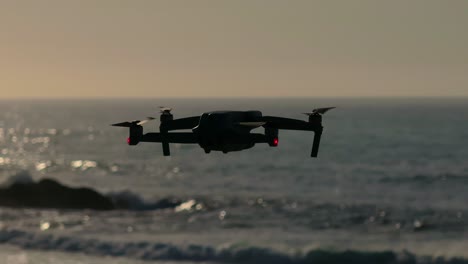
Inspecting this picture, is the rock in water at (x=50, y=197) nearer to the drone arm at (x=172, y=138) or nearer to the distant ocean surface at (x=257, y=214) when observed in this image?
the distant ocean surface at (x=257, y=214)

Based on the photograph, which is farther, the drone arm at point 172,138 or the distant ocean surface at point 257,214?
the distant ocean surface at point 257,214

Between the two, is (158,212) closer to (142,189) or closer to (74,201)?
(74,201)

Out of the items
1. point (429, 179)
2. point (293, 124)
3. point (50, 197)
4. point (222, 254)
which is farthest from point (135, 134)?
point (429, 179)

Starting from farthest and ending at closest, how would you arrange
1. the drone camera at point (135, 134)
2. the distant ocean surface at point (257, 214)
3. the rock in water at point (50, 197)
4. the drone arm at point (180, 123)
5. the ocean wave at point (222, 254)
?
the rock in water at point (50, 197) < the distant ocean surface at point (257, 214) < the ocean wave at point (222, 254) < the drone camera at point (135, 134) < the drone arm at point (180, 123)

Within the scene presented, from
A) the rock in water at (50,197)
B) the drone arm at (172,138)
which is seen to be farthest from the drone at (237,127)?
the rock in water at (50,197)

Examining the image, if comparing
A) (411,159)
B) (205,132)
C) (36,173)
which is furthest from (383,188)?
(205,132)

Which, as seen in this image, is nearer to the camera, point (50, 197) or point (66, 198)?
point (66, 198)

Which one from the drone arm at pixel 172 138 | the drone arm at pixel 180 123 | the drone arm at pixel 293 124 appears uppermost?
the drone arm at pixel 293 124

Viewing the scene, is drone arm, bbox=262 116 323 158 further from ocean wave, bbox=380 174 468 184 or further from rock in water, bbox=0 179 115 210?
ocean wave, bbox=380 174 468 184

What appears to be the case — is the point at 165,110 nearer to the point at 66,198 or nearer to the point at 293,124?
the point at 293,124
